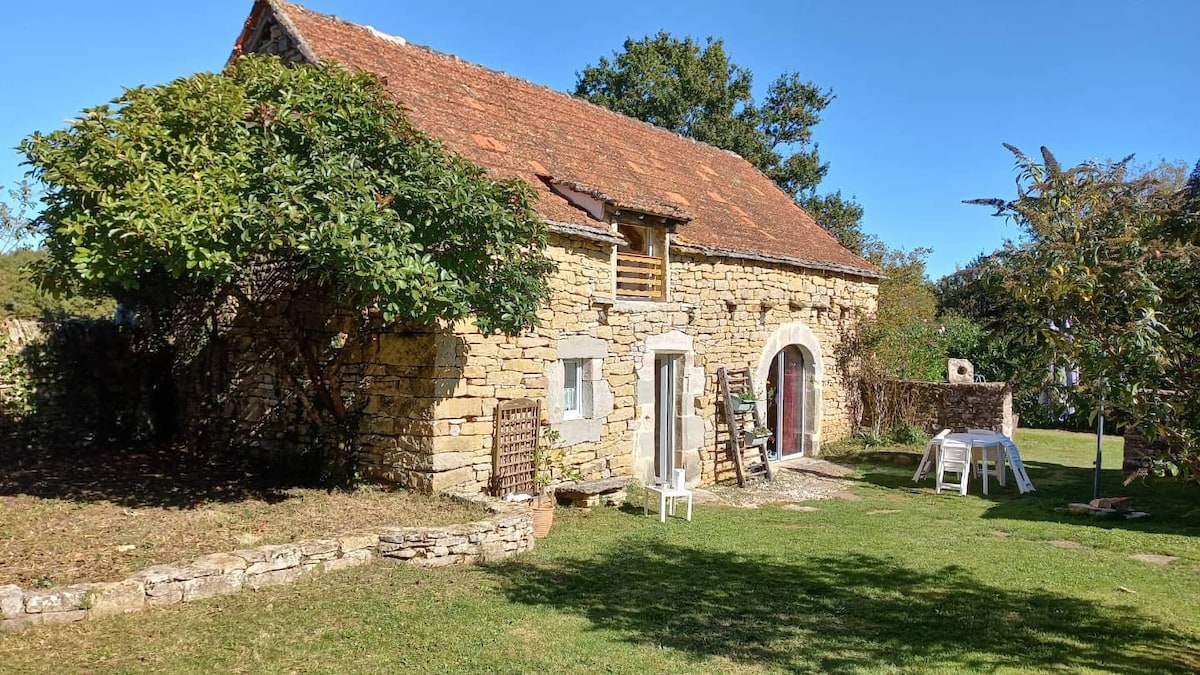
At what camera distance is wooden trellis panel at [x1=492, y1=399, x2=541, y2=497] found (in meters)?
8.59

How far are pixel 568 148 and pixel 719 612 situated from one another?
313 inches

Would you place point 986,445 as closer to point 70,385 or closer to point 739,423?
point 739,423

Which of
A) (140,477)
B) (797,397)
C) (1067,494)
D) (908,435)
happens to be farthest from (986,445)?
(140,477)

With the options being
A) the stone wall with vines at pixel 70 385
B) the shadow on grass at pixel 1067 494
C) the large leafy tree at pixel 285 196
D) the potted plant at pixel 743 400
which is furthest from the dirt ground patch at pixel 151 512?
the shadow on grass at pixel 1067 494

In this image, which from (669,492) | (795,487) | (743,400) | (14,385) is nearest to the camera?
(669,492)

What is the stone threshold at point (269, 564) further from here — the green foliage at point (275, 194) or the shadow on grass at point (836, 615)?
the green foliage at point (275, 194)

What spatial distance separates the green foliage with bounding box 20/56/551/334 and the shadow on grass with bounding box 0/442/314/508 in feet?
8.15

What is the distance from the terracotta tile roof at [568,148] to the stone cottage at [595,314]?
0.14 ft

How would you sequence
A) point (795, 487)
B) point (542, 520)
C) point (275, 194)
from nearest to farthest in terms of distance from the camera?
point (275, 194), point (542, 520), point (795, 487)

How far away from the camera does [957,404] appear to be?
15609 millimetres

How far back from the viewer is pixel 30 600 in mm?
4887

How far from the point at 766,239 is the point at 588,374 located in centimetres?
529

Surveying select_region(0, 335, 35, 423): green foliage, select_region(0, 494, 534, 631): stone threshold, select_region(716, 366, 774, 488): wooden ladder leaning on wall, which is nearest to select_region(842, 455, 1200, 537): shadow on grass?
select_region(716, 366, 774, 488): wooden ladder leaning on wall

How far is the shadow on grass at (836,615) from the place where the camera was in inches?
196
